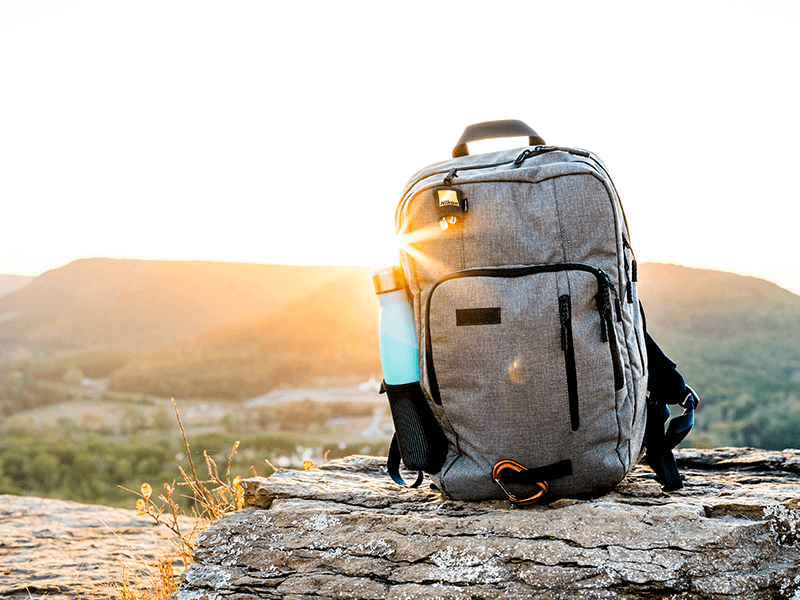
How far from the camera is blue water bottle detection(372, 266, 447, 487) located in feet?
5.81

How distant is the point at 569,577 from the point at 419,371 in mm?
723

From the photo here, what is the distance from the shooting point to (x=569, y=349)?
1.56 metres

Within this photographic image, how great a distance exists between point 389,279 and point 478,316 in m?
0.36

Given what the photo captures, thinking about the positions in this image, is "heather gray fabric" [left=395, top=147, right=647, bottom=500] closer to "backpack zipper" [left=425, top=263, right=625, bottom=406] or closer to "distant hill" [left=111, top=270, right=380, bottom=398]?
"backpack zipper" [left=425, top=263, right=625, bottom=406]

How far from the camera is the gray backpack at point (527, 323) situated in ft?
5.15

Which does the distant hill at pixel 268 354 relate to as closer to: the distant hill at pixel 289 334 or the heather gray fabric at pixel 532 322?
the distant hill at pixel 289 334

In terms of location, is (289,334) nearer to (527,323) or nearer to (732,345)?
(732,345)

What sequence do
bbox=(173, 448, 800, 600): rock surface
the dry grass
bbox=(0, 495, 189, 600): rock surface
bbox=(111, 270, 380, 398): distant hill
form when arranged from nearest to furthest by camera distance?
bbox=(173, 448, 800, 600): rock surface, the dry grass, bbox=(0, 495, 189, 600): rock surface, bbox=(111, 270, 380, 398): distant hill

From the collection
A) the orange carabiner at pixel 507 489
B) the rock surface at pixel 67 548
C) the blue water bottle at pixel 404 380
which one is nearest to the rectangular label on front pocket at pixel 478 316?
the blue water bottle at pixel 404 380

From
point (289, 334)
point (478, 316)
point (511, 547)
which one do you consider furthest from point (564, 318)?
point (289, 334)

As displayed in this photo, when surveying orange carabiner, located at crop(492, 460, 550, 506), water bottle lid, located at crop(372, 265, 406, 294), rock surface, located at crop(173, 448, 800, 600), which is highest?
water bottle lid, located at crop(372, 265, 406, 294)

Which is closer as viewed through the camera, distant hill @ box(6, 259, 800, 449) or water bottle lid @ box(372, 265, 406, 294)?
water bottle lid @ box(372, 265, 406, 294)

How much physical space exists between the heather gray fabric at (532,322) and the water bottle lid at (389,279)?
106mm

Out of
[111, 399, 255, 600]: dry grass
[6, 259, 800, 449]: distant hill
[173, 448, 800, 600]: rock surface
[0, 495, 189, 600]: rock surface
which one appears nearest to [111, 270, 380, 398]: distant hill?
[6, 259, 800, 449]: distant hill
